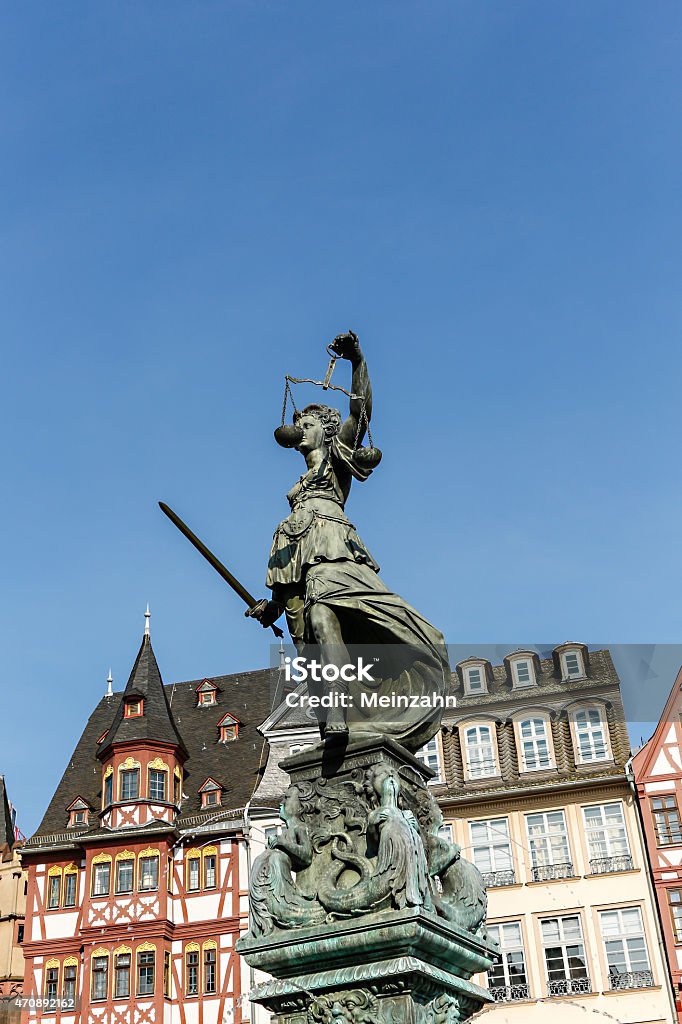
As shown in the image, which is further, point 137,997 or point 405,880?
point 137,997

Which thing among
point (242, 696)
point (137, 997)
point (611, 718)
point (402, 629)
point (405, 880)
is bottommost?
point (405, 880)

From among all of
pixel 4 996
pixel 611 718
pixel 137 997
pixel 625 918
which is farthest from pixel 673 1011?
pixel 4 996

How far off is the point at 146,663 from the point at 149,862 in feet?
25.4

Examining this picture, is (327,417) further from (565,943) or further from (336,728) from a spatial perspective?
(565,943)

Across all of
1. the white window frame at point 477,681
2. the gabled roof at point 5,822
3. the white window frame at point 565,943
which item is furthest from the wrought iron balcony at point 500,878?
the gabled roof at point 5,822

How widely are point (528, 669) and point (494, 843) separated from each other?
6.02 meters

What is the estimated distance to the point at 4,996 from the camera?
39438 millimetres

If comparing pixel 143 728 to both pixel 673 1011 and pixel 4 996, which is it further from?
pixel 673 1011

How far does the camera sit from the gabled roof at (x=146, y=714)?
39.2 metres

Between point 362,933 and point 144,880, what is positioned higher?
point 144,880

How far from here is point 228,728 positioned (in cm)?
4209

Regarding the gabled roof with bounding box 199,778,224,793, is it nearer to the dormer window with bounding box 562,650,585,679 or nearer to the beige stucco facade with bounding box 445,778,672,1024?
the beige stucco facade with bounding box 445,778,672,1024

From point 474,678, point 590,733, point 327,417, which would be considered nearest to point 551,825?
point 590,733

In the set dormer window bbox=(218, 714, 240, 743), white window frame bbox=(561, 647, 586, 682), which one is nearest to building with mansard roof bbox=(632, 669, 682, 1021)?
white window frame bbox=(561, 647, 586, 682)
